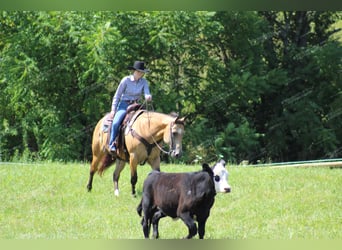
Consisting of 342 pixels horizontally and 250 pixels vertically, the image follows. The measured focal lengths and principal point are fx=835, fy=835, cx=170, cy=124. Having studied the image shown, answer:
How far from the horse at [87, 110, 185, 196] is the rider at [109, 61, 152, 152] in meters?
0.17

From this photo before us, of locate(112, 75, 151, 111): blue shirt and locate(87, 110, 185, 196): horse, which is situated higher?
locate(112, 75, 151, 111): blue shirt

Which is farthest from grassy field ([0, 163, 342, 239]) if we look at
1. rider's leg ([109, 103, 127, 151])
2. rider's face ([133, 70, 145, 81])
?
rider's face ([133, 70, 145, 81])

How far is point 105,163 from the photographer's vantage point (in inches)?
472

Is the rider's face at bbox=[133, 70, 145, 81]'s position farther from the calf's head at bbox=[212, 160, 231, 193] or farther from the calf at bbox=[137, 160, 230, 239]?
the calf's head at bbox=[212, 160, 231, 193]

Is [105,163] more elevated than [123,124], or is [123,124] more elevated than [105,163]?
[123,124]

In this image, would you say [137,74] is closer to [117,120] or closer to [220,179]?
[117,120]

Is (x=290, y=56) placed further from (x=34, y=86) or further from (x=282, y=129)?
(x=34, y=86)

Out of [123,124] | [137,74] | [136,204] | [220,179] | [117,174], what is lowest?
[136,204]

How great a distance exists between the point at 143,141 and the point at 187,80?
856cm

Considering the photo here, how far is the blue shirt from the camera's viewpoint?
1070cm

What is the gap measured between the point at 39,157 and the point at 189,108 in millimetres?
3592

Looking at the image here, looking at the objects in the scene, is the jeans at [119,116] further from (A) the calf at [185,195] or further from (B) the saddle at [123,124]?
(A) the calf at [185,195]

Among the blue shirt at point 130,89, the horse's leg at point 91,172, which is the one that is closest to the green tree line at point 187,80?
the horse's leg at point 91,172

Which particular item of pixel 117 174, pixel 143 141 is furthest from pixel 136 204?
pixel 117 174
